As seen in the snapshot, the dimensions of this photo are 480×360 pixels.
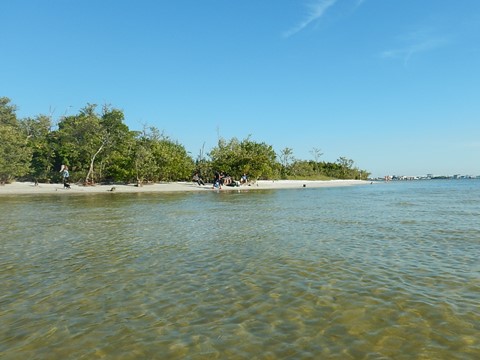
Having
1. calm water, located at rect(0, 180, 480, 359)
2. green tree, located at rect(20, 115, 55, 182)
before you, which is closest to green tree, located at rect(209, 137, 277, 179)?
green tree, located at rect(20, 115, 55, 182)

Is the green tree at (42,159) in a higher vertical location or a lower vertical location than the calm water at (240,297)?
higher

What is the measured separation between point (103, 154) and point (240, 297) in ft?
206

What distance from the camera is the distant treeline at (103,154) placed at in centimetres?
5571

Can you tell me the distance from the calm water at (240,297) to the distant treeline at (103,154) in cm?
4593

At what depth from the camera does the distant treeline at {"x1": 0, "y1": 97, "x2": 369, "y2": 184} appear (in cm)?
5571

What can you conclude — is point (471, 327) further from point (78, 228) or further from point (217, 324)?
point (78, 228)

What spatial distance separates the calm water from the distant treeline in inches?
1808

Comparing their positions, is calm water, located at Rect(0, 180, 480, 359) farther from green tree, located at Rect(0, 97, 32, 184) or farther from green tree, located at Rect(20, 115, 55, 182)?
green tree, located at Rect(20, 115, 55, 182)

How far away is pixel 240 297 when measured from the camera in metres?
6.82

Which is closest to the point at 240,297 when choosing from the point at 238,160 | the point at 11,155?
the point at 11,155

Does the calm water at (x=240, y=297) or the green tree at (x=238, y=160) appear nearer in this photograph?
the calm water at (x=240, y=297)

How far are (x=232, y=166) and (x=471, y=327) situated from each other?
213 ft

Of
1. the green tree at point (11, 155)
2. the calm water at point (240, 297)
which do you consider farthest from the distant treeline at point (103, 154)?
the calm water at point (240, 297)

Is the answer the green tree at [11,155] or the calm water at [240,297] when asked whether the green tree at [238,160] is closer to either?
the green tree at [11,155]
